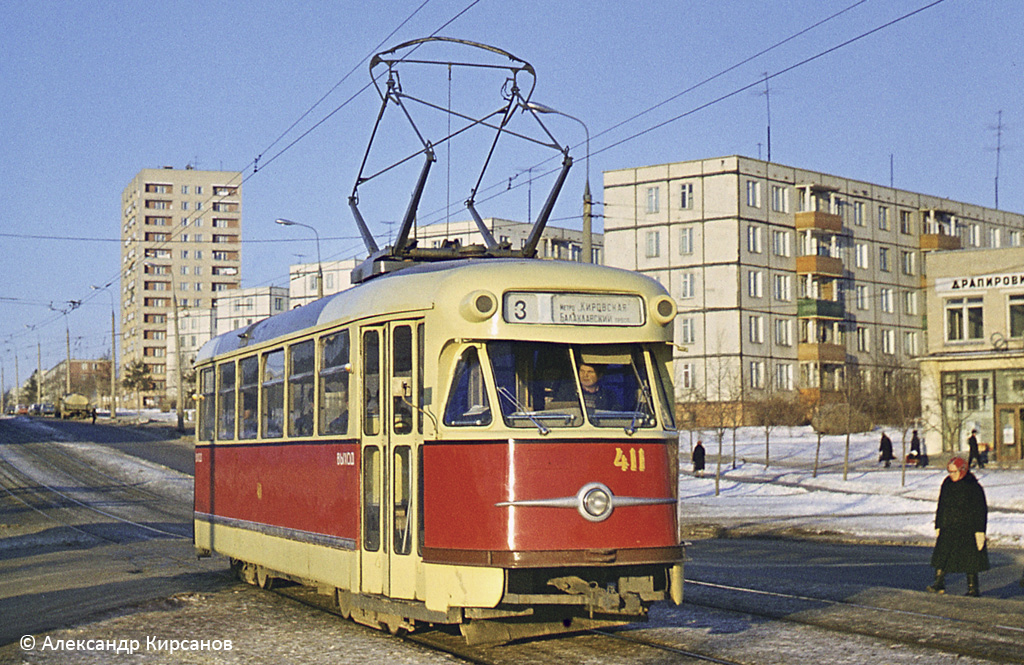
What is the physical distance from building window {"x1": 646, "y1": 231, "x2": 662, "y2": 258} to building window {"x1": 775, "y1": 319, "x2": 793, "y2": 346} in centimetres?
765

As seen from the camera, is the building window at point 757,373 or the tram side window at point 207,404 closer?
the tram side window at point 207,404

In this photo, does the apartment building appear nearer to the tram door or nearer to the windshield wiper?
the tram door

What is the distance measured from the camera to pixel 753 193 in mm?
68312

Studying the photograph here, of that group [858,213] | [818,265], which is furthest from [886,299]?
[818,265]

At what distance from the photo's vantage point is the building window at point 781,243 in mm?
69938

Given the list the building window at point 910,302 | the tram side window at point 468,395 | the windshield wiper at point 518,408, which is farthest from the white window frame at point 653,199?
the windshield wiper at point 518,408

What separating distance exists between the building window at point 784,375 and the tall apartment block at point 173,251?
92116mm

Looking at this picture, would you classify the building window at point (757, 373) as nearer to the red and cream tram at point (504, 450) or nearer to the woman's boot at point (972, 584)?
the woman's boot at point (972, 584)

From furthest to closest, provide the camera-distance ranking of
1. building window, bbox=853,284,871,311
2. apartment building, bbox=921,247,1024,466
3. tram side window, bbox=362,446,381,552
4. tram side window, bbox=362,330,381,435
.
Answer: building window, bbox=853,284,871,311
apartment building, bbox=921,247,1024,466
tram side window, bbox=362,330,381,435
tram side window, bbox=362,446,381,552

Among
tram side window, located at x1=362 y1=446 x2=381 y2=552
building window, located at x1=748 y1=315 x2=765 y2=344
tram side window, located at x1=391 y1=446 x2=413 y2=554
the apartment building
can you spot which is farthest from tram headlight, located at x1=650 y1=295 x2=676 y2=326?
building window, located at x1=748 y1=315 x2=765 y2=344

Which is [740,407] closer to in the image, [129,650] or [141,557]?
[141,557]

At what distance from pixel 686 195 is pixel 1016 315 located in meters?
25.7

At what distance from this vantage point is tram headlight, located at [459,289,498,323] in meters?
9.23

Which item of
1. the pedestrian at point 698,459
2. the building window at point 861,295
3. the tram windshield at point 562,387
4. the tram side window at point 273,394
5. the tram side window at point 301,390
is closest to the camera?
the tram windshield at point 562,387
